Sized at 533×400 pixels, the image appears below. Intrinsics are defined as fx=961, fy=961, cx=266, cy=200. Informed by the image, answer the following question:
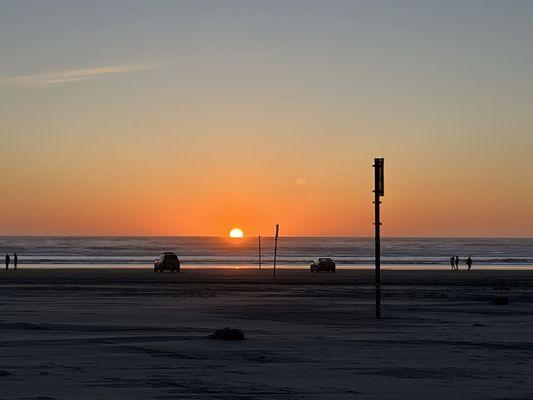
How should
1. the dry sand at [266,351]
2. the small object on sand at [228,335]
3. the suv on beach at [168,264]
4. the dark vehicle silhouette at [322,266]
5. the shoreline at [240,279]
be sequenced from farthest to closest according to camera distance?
the dark vehicle silhouette at [322,266] < the suv on beach at [168,264] < the shoreline at [240,279] < the small object on sand at [228,335] < the dry sand at [266,351]

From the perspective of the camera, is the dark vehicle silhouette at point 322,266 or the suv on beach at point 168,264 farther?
the dark vehicle silhouette at point 322,266

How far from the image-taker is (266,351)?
754 inches

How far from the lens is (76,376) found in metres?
15.0

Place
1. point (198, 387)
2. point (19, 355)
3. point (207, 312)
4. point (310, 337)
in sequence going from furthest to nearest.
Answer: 1. point (207, 312)
2. point (310, 337)
3. point (19, 355)
4. point (198, 387)

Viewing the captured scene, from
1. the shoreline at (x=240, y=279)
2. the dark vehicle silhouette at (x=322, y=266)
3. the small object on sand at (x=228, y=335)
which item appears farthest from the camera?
the dark vehicle silhouette at (x=322, y=266)

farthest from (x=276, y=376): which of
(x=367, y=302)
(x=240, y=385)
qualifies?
Result: (x=367, y=302)

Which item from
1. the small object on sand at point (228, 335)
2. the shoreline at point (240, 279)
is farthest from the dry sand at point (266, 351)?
the shoreline at point (240, 279)

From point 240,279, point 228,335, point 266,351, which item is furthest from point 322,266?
point 266,351

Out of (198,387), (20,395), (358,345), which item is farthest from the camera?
(358,345)

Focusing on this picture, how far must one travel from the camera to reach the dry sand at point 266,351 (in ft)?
46.0

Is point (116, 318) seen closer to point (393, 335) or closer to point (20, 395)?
point (393, 335)

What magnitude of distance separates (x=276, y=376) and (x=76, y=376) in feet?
10.4

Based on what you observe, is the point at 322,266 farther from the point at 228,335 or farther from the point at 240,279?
the point at 228,335

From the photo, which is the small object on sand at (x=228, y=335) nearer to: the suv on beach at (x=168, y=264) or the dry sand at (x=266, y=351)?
the dry sand at (x=266, y=351)
